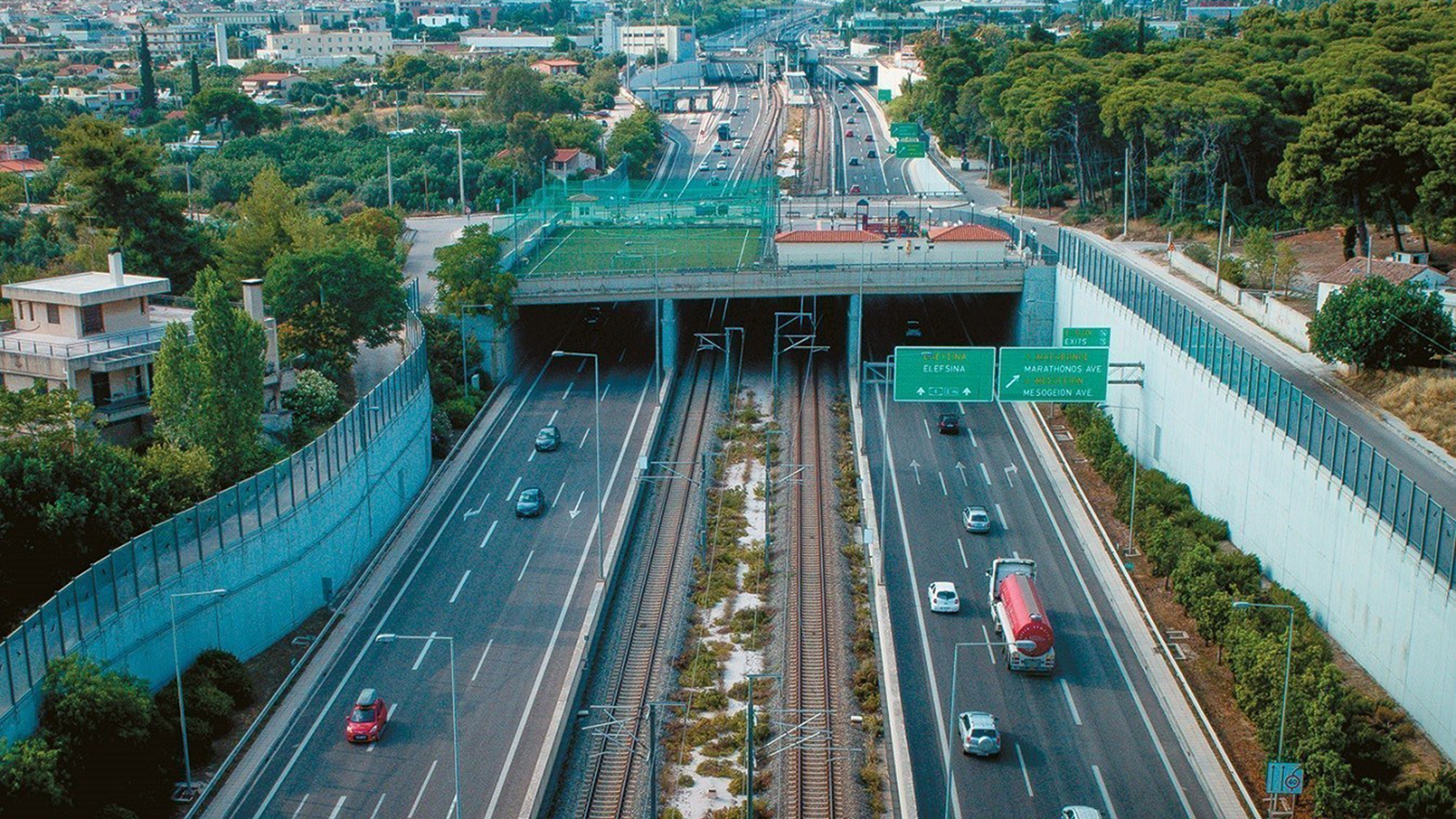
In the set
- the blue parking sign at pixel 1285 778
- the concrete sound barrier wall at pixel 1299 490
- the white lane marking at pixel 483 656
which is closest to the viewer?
the blue parking sign at pixel 1285 778

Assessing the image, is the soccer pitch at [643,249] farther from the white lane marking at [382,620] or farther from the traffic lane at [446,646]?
the traffic lane at [446,646]

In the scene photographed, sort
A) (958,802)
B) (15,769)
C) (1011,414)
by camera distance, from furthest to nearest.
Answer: (1011,414), (958,802), (15,769)

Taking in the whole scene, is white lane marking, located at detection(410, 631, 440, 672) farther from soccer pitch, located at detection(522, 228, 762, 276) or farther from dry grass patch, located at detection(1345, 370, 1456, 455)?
dry grass patch, located at detection(1345, 370, 1456, 455)

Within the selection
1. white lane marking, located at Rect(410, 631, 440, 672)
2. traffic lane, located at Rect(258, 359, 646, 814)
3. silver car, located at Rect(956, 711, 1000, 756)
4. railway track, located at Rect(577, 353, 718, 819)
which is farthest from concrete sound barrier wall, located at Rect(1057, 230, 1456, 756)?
white lane marking, located at Rect(410, 631, 440, 672)

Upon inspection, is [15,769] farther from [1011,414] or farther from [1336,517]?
[1011,414]

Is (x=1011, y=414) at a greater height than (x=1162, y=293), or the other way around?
(x=1162, y=293)

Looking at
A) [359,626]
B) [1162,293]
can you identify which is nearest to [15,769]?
[359,626]

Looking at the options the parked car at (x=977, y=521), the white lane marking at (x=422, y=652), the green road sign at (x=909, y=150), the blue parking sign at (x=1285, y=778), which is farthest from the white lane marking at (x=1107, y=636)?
the green road sign at (x=909, y=150)

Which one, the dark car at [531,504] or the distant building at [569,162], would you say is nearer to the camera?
the dark car at [531,504]
